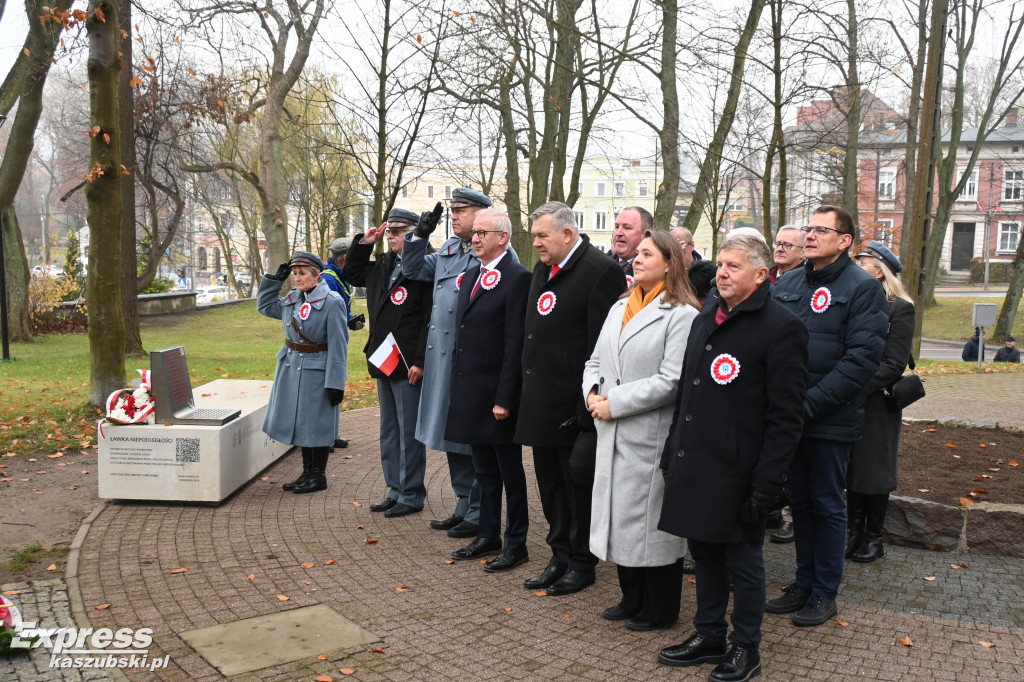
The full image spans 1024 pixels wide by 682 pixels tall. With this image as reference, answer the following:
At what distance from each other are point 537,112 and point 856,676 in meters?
19.1

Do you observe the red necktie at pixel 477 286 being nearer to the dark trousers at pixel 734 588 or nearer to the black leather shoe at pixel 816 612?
the dark trousers at pixel 734 588

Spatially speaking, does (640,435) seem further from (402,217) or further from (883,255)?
(402,217)

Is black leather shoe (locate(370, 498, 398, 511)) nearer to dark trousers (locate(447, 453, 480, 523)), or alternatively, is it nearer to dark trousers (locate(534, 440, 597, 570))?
dark trousers (locate(447, 453, 480, 523))

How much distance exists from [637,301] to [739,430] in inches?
37.1

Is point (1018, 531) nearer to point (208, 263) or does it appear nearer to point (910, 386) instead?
point (910, 386)

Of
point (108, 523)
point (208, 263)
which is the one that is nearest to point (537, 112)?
point (108, 523)

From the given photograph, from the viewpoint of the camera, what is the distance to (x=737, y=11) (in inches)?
634

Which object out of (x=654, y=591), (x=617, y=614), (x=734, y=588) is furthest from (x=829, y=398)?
(x=617, y=614)

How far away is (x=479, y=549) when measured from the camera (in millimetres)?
5824

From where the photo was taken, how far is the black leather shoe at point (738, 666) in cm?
395

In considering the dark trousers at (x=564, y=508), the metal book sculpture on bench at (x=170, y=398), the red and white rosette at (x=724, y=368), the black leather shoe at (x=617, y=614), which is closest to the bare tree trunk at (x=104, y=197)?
the metal book sculpture on bench at (x=170, y=398)

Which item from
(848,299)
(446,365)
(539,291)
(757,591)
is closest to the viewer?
(757,591)

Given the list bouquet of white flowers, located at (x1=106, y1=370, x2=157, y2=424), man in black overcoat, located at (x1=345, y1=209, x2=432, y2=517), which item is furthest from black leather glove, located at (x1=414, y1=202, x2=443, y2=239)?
bouquet of white flowers, located at (x1=106, y1=370, x2=157, y2=424)

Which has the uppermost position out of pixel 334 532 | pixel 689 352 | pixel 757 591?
pixel 689 352
